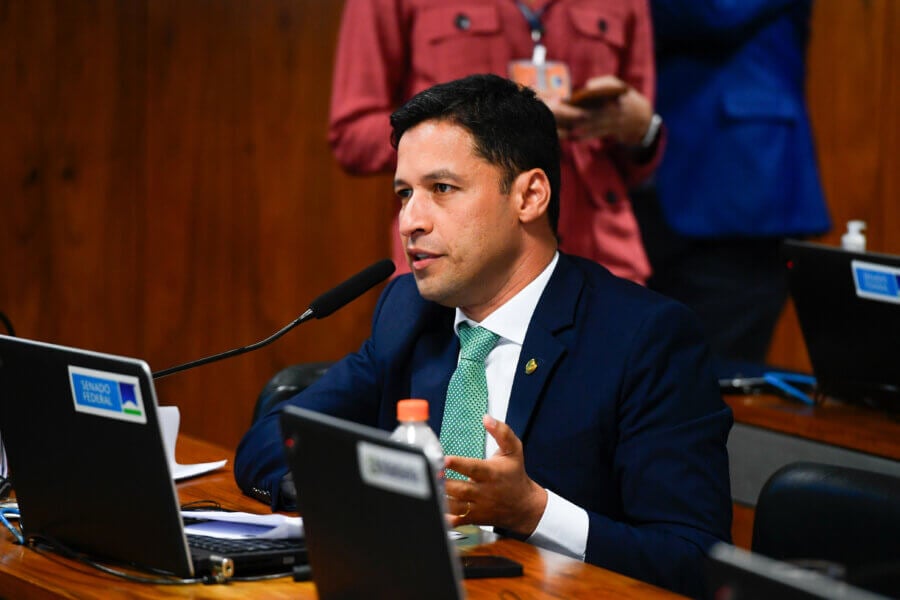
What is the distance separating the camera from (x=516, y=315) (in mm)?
2111

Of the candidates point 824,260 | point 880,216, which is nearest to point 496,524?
point 824,260

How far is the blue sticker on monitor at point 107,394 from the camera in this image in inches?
59.1

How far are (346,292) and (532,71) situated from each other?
106 cm

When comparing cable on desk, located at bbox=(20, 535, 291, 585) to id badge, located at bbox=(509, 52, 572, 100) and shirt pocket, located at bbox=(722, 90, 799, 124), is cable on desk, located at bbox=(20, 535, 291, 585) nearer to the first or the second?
id badge, located at bbox=(509, 52, 572, 100)

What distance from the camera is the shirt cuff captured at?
70.5 inches

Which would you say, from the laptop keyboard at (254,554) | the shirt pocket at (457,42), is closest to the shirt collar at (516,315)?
the laptop keyboard at (254,554)

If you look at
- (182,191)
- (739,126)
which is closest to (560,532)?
(739,126)

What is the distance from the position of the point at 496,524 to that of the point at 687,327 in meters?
0.48

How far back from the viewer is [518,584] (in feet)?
5.06

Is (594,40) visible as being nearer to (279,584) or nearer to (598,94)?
(598,94)

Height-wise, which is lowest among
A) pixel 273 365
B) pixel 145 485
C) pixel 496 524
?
pixel 273 365

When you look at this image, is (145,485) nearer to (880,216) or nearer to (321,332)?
(321,332)

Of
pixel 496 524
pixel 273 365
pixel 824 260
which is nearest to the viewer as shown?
pixel 496 524

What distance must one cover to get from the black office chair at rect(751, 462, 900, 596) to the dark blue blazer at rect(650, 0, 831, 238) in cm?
217
